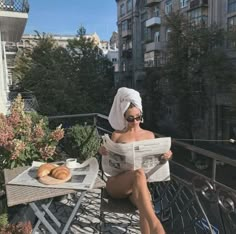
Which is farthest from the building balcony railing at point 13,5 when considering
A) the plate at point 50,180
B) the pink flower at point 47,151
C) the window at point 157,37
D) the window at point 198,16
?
the window at point 157,37

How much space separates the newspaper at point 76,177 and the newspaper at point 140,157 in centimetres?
16

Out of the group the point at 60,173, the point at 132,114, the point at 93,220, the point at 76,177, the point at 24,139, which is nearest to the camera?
the point at 60,173

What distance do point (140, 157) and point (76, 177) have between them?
0.48 metres

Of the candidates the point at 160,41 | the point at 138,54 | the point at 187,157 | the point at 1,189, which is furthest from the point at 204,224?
the point at 138,54

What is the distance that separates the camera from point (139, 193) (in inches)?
77.9

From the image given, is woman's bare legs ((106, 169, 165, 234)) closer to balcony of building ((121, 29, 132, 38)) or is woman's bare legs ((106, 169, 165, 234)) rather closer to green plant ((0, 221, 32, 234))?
green plant ((0, 221, 32, 234))

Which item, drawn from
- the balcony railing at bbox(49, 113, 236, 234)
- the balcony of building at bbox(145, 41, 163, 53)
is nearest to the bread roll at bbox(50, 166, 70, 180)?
the balcony railing at bbox(49, 113, 236, 234)

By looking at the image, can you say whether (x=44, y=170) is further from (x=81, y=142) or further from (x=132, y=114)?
(x=81, y=142)

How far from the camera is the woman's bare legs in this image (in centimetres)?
185

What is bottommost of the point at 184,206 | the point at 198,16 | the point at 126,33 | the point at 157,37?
the point at 184,206

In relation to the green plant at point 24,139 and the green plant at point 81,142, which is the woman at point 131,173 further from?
the green plant at point 81,142

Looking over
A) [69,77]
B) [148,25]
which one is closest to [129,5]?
[148,25]

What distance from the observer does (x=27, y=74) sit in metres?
22.4

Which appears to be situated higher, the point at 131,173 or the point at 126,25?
the point at 126,25
